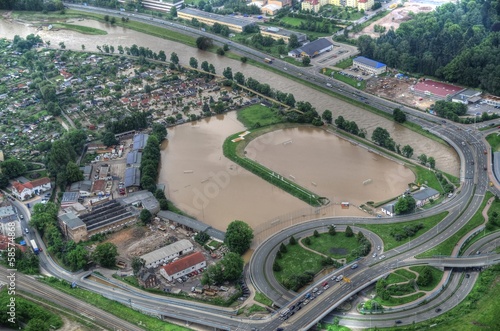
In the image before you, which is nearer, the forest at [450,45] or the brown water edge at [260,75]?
the brown water edge at [260,75]

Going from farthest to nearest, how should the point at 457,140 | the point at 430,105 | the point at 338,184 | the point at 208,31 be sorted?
the point at 208,31 → the point at 430,105 → the point at 457,140 → the point at 338,184

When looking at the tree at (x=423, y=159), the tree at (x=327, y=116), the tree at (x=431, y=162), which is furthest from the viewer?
the tree at (x=327, y=116)

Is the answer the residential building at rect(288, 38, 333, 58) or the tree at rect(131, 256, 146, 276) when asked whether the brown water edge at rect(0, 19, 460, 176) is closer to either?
the residential building at rect(288, 38, 333, 58)

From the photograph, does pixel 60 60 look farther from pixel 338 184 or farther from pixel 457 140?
pixel 457 140

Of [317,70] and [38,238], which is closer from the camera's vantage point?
[38,238]


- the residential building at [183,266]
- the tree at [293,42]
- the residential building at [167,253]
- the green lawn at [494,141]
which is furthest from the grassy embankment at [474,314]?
the tree at [293,42]

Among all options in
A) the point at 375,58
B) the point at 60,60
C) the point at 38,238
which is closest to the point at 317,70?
the point at 375,58

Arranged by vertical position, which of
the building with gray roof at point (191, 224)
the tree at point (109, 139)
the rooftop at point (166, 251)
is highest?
the tree at point (109, 139)

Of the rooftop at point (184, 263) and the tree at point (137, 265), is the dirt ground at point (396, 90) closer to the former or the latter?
the rooftop at point (184, 263)
